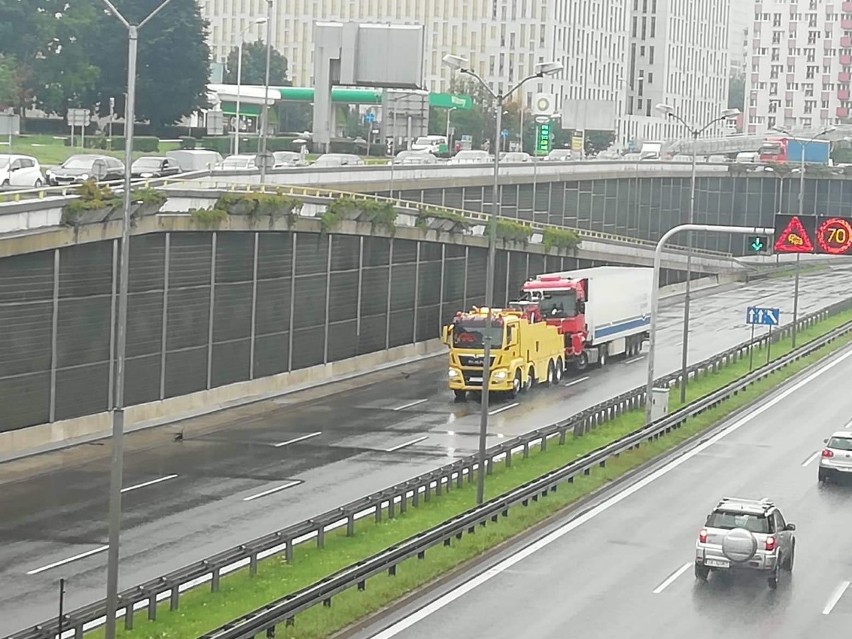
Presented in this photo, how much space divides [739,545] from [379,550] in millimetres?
7006

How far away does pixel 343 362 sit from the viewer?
6294 centimetres

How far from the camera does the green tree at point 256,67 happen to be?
178 metres

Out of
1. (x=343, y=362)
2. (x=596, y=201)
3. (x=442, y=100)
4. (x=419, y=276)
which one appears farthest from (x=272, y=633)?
(x=442, y=100)

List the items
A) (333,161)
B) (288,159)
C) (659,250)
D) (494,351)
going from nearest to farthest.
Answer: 1. (659,250)
2. (494,351)
3. (333,161)
4. (288,159)

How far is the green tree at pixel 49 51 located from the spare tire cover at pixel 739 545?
3242 inches

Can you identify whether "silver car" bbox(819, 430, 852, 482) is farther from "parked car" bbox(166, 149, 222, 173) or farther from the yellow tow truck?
"parked car" bbox(166, 149, 222, 173)

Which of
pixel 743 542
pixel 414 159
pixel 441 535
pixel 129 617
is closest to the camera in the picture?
pixel 129 617

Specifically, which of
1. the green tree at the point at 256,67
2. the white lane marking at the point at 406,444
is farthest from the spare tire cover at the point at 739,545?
the green tree at the point at 256,67

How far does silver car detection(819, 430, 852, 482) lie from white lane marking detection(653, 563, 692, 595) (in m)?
11.6

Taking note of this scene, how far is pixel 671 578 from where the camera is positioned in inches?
1244

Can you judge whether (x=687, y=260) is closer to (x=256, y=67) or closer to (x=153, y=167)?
(x=153, y=167)

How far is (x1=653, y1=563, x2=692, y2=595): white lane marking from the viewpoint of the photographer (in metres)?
30.6

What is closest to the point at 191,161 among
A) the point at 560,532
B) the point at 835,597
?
the point at 560,532

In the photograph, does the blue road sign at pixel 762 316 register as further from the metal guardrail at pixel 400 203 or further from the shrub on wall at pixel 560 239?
the shrub on wall at pixel 560 239
